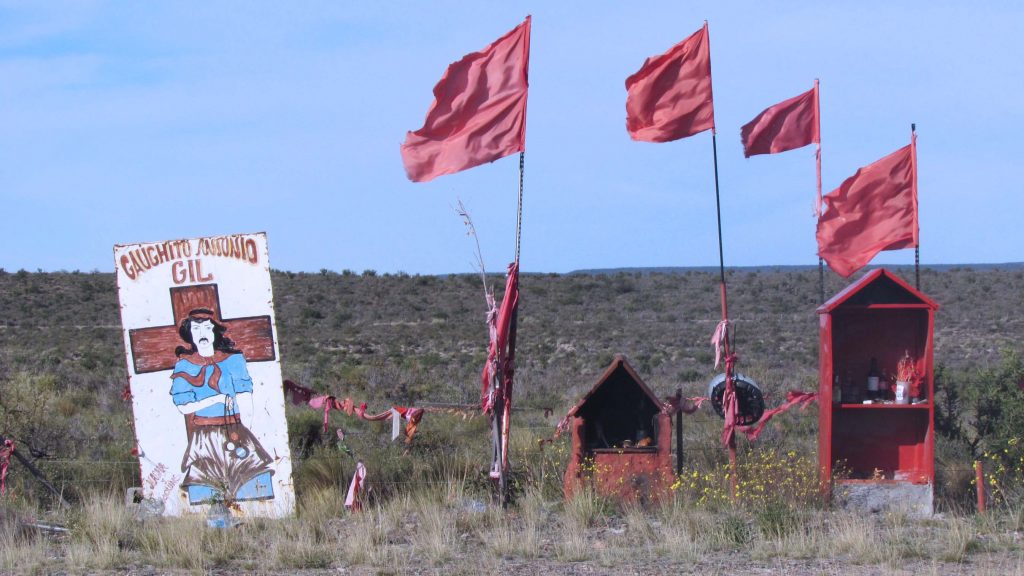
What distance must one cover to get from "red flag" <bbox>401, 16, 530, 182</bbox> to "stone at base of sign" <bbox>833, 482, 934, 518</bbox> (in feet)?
14.5

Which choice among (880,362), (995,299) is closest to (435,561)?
(880,362)

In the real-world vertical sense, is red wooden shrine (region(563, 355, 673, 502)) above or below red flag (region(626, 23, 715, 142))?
below

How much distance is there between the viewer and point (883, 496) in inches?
416

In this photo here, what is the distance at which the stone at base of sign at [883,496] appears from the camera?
10.5 meters

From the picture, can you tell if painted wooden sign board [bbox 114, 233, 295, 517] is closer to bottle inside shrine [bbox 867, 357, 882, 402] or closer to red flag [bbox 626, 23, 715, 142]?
red flag [bbox 626, 23, 715, 142]

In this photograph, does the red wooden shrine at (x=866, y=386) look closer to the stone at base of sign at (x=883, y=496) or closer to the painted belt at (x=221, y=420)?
the stone at base of sign at (x=883, y=496)

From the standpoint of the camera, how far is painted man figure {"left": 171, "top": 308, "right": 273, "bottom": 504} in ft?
35.4

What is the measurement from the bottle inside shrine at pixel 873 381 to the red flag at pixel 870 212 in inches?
38.3

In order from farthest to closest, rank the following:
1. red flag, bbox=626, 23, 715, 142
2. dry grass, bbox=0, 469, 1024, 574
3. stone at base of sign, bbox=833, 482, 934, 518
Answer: red flag, bbox=626, 23, 715, 142 < stone at base of sign, bbox=833, 482, 934, 518 < dry grass, bbox=0, 469, 1024, 574

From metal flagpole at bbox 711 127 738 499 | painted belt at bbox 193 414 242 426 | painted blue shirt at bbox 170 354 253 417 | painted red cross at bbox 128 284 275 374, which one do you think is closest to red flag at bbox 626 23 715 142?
metal flagpole at bbox 711 127 738 499

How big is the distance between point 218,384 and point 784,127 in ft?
20.2

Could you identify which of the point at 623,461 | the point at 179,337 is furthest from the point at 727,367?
the point at 179,337

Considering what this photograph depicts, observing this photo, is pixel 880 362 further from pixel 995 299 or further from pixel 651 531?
pixel 995 299


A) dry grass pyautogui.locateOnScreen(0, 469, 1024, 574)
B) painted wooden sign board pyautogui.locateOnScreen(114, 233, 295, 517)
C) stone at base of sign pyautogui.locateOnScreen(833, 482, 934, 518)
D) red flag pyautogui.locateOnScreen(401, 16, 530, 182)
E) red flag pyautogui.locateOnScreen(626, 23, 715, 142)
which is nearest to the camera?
dry grass pyautogui.locateOnScreen(0, 469, 1024, 574)
